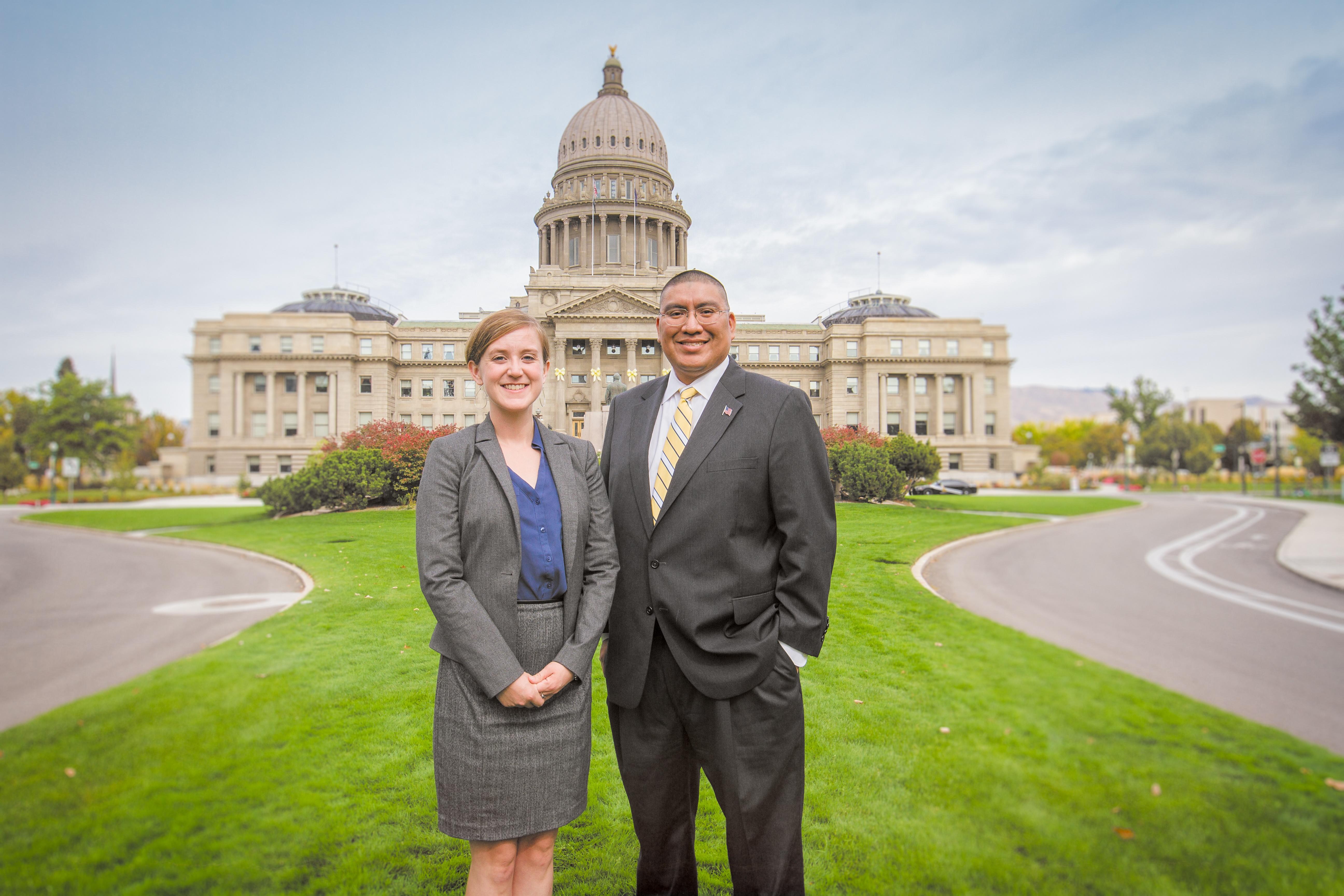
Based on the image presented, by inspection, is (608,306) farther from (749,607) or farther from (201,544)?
(749,607)

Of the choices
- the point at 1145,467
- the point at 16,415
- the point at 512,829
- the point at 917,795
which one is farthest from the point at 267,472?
the point at 1145,467

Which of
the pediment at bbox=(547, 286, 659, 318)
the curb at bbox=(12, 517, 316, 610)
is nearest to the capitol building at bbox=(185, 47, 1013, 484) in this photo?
the pediment at bbox=(547, 286, 659, 318)

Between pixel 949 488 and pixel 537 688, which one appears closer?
pixel 537 688

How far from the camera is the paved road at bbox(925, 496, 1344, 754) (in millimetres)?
4902

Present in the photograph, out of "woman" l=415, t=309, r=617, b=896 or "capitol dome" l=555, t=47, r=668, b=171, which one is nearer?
"woman" l=415, t=309, r=617, b=896

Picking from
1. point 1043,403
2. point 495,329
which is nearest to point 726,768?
point 495,329

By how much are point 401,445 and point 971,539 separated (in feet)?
33.3

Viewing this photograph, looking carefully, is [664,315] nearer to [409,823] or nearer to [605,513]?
[605,513]

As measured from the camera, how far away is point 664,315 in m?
3.74

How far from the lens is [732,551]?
353 centimetres

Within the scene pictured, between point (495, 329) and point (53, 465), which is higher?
point (495, 329)

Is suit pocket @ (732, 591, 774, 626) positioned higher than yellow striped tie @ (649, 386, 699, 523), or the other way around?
yellow striped tie @ (649, 386, 699, 523)

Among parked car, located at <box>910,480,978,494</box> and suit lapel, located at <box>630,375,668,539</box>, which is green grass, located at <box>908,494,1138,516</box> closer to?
parked car, located at <box>910,480,978,494</box>

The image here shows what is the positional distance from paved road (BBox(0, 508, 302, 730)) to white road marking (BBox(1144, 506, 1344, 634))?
10.7 meters
